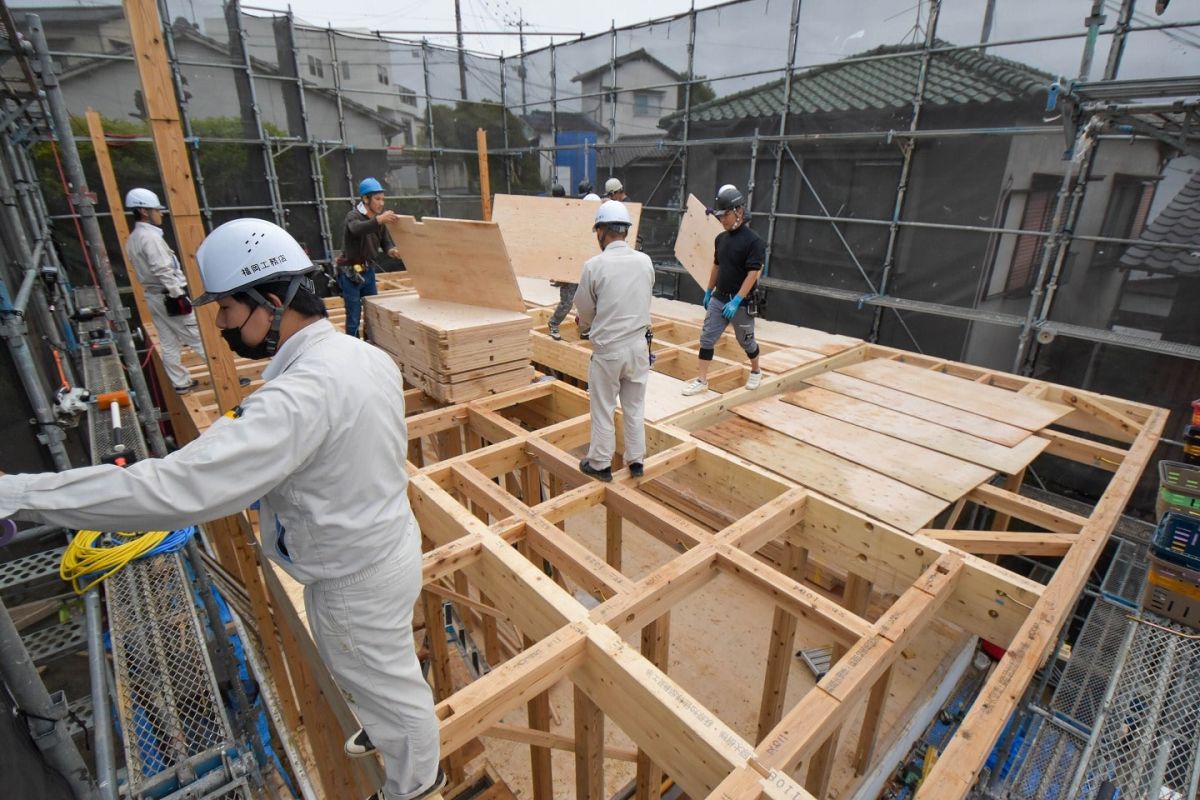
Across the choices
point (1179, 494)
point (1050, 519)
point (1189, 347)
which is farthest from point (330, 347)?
point (1189, 347)

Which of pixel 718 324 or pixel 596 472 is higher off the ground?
pixel 718 324

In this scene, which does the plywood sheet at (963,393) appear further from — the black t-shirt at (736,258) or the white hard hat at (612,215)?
the white hard hat at (612,215)

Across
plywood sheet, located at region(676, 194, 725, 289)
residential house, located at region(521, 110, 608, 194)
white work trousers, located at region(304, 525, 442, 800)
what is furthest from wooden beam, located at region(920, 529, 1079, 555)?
residential house, located at region(521, 110, 608, 194)

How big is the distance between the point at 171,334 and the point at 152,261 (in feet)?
2.37

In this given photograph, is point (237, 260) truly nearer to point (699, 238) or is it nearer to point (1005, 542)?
point (1005, 542)

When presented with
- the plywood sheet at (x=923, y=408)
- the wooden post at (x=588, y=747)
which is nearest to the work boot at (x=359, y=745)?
A: the wooden post at (x=588, y=747)

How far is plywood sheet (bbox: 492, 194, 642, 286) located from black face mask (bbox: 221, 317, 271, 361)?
5573mm

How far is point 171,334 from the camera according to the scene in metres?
5.75

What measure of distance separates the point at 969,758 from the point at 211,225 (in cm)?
1229

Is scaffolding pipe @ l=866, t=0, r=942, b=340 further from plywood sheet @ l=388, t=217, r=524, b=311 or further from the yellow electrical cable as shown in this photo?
the yellow electrical cable

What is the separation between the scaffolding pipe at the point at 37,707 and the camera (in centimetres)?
166

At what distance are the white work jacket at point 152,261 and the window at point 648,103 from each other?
842cm

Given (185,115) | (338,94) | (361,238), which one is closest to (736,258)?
(361,238)

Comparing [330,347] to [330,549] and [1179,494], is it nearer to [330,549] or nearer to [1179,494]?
[330,549]
